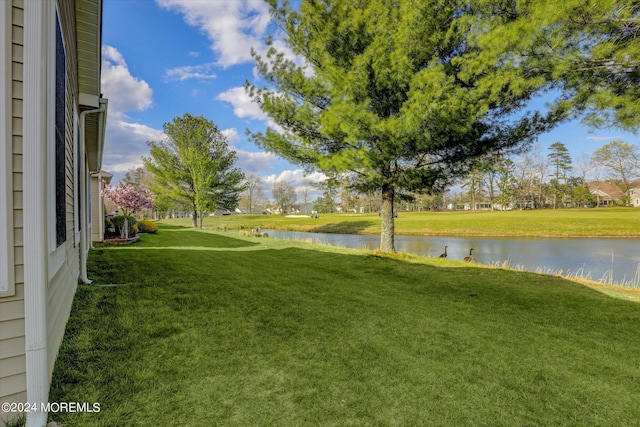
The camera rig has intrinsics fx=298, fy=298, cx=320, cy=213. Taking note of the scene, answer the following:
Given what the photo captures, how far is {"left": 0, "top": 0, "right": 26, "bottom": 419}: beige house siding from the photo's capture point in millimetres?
1511

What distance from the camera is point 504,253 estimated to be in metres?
12.6

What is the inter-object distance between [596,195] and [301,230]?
40.9 m

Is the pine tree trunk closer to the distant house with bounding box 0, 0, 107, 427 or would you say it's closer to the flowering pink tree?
the distant house with bounding box 0, 0, 107, 427

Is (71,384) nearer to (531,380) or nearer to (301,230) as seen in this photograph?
(531,380)

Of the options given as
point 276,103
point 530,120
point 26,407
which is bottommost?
point 26,407

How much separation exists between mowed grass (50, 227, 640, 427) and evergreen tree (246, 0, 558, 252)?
3.44 metres

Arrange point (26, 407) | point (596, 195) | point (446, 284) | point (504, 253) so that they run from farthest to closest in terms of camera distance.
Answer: point (596, 195)
point (504, 253)
point (446, 284)
point (26, 407)

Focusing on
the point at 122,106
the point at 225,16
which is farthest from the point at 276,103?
the point at 122,106

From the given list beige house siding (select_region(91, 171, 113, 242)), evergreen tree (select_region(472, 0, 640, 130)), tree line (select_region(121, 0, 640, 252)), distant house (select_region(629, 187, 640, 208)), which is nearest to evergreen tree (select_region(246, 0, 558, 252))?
tree line (select_region(121, 0, 640, 252))

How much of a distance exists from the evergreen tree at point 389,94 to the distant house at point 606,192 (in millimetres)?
47276

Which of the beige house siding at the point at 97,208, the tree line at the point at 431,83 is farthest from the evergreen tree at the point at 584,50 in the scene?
the beige house siding at the point at 97,208

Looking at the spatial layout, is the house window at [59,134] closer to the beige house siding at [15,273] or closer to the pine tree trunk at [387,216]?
the beige house siding at [15,273]

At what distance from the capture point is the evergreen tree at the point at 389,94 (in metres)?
6.02

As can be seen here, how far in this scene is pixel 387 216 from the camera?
8445 millimetres
